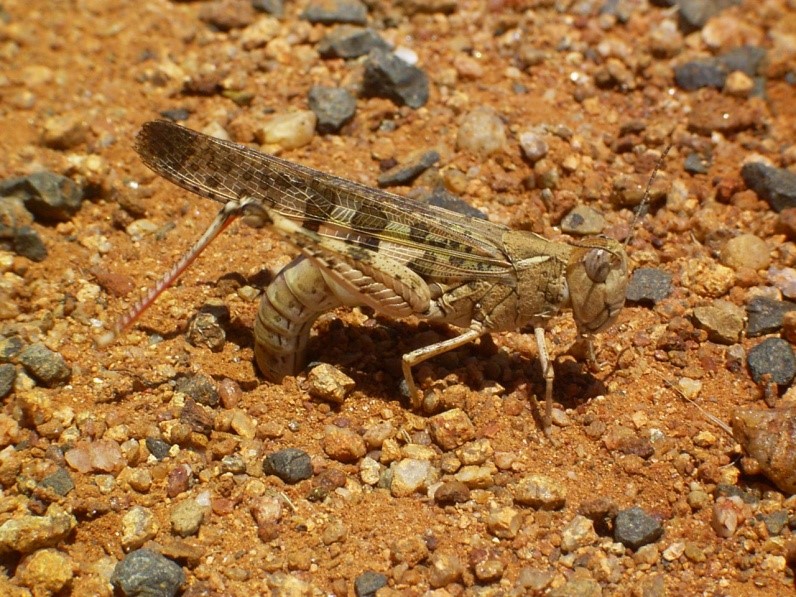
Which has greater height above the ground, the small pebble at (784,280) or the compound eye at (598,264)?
the compound eye at (598,264)

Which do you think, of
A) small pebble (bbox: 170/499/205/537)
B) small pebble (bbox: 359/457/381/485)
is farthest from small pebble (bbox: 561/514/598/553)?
small pebble (bbox: 170/499/205/537)

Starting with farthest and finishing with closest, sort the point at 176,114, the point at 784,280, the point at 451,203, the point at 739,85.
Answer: the point at 739,85, the point at 176,114, the point at 451,203, the point at 784,280

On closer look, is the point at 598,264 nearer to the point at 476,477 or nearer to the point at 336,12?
the point at 476,477

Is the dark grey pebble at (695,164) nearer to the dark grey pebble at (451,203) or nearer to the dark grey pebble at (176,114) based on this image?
the dark grey pebble at (451,203)

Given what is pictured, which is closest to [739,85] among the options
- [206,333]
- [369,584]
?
[206,333]

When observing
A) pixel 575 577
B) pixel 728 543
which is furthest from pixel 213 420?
pixel 728 543

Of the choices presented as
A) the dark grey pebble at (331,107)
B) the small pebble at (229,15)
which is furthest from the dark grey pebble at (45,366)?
the small pebble at (229,15)

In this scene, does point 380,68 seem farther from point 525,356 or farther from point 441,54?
point 525,356
